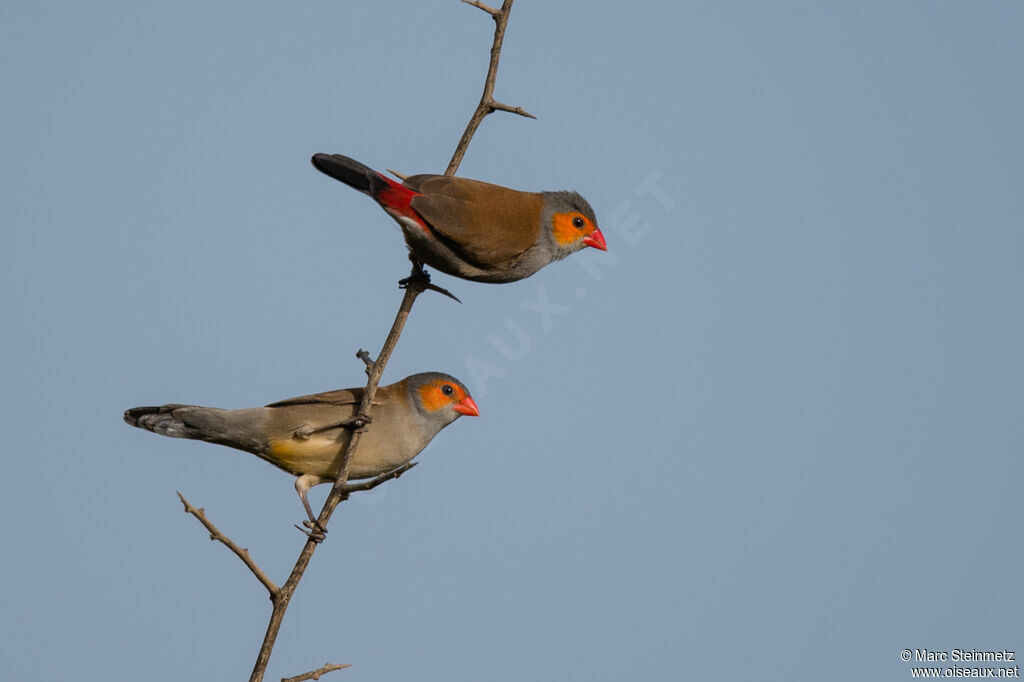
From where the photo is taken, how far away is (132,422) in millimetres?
5520

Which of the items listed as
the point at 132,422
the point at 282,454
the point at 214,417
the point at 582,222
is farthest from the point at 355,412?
the point at 582,222

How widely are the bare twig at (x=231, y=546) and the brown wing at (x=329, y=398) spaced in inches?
55.6

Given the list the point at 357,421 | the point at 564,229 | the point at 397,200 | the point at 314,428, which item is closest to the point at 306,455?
the point at 314,428

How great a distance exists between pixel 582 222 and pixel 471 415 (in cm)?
165

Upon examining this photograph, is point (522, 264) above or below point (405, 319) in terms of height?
above

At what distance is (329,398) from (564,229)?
2150mm

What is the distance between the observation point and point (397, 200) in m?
6.16

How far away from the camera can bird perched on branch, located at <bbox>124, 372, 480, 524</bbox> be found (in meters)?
5.66

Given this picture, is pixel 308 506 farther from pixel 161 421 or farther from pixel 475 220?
pixel 475 220

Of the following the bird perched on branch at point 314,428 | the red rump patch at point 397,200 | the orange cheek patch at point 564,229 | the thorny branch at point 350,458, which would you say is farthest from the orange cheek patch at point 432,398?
the orange cheek patch at point 564,229

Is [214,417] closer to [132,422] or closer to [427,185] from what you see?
[132,422]

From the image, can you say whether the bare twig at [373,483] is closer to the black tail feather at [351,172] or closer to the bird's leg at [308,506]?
the bird's leg at [308,506]

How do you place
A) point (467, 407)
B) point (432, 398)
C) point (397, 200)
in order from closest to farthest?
point (397, 200) → point (432, 398) → point (467, 407)

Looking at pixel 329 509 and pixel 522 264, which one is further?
pixel 522 264
